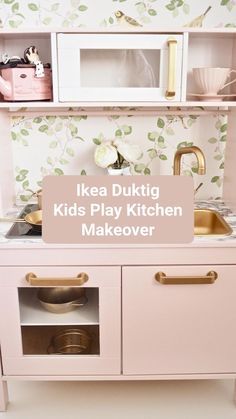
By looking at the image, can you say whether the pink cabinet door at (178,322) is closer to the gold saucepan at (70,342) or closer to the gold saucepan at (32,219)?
the gold saucepan at (70,342)

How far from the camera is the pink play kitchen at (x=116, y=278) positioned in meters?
1.46

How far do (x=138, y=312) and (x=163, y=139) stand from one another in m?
0.83

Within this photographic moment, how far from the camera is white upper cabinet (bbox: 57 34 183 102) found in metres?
1.53

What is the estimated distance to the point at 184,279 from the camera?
1.46 m

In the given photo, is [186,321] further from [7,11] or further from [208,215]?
[7,11]

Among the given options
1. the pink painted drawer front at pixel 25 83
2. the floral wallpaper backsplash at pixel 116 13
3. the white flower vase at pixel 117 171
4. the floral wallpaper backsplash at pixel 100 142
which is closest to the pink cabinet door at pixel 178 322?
the white flower vase at pixel 117 171

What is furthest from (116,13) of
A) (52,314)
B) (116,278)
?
(52,314)

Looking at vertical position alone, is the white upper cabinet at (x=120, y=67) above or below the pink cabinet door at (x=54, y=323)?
above

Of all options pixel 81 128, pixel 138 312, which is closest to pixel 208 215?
pixel 138 312

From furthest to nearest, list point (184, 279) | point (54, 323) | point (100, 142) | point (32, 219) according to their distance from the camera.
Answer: point (100, 142)
point (32, 219)
point (54, 323)
point (184, 279)

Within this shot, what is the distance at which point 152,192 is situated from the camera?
140cm

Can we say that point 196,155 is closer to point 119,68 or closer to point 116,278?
point 119,68

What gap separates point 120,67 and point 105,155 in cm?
37

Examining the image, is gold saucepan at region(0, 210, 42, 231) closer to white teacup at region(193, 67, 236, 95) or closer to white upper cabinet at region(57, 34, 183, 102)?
white upper cabinet at region(57, 34, 183, 102)
